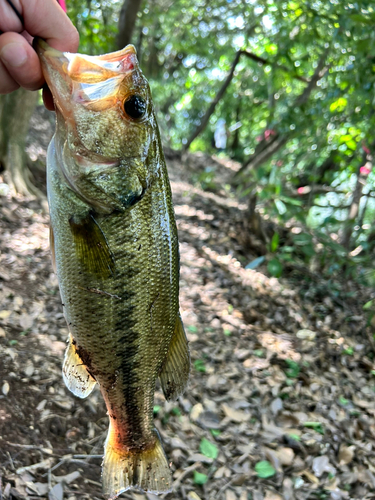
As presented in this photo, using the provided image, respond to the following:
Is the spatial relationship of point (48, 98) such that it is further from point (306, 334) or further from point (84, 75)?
point (306, 334)

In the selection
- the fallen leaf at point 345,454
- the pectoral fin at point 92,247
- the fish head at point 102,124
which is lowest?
the fallen leaf at point 345,454

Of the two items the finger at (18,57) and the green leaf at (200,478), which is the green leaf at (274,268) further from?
the finger at (18,57)

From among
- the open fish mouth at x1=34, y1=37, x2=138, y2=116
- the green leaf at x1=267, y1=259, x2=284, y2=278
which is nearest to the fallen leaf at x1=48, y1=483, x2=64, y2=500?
the open fish mouth at x1=34, y1=37, x2=138, y2=116

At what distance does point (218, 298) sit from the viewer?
4.37m

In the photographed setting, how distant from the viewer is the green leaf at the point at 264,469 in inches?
106

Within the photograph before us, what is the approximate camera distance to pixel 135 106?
1.38 m

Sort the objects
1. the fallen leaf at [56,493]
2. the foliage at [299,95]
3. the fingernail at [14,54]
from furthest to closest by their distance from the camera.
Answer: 1. the foliage at [299,95]
2. the fallen leaf at [56,493]
3. the fingernail at [14,54]

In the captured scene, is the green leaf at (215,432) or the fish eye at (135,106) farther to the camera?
the green leaf at (215,432)

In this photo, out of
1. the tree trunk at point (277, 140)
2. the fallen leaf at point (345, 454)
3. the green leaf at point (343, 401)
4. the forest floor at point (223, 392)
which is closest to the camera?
the forest floor at point (223, 392)

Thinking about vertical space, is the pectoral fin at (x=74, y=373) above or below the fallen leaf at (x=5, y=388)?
above

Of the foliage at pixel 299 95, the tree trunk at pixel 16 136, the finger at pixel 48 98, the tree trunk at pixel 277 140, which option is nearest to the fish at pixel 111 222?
the finger at pixel 48 98

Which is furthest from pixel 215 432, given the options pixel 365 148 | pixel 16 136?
pixel 365 148

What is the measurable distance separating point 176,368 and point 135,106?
1.05 meters

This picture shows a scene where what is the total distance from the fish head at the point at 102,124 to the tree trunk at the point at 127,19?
4.48 metres
